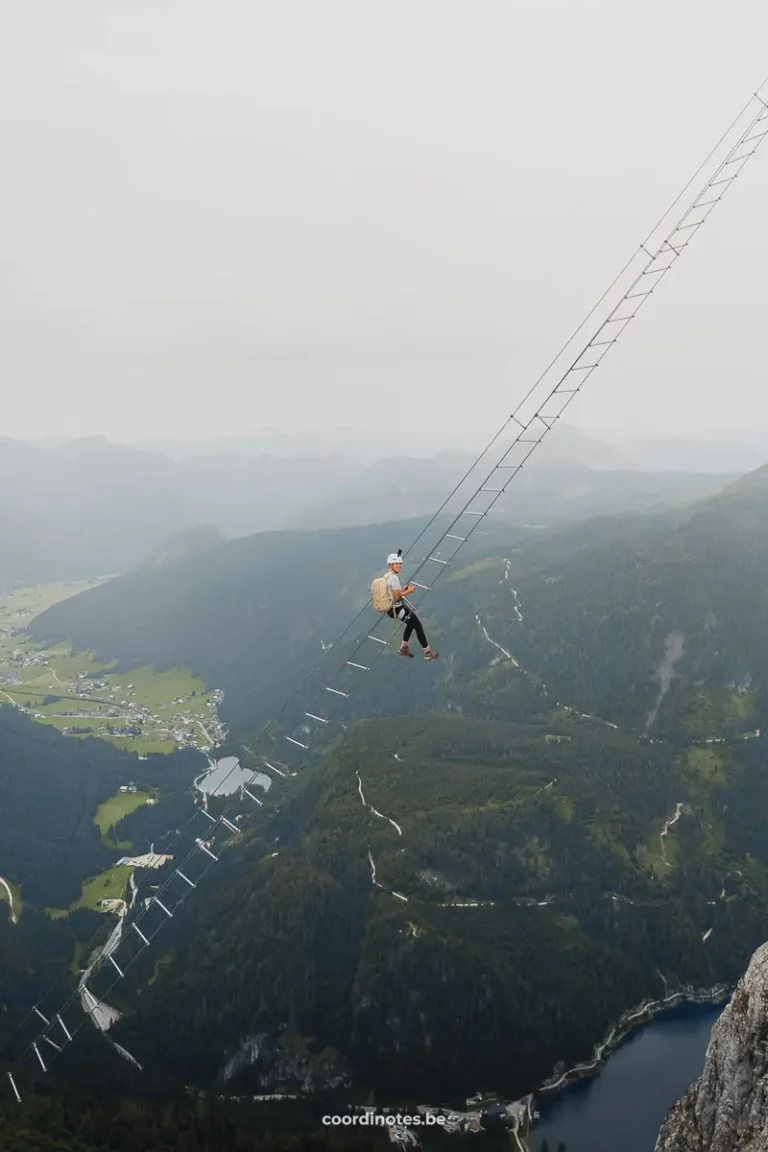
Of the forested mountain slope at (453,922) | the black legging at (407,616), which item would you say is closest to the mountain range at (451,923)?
the forested mountain slope at (453,922)

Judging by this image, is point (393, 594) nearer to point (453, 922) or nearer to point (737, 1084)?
point (737, 1084)

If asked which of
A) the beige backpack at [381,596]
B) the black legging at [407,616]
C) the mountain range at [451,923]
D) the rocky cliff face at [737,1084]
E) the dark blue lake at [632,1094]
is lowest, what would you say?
the dark blue lake at [632,1094]

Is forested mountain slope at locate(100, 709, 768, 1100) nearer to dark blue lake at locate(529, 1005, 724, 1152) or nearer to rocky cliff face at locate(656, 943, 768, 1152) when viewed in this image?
dark blue lake at locate(529, 1005, 724, 1152)

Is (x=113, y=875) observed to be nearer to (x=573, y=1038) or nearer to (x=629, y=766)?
(x=573, y=1038)

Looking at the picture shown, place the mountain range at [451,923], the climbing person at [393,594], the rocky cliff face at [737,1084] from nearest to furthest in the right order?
the climbing person at [393,594]
the rocky cliff face at [737,1084]
the mountain range at [451,923]

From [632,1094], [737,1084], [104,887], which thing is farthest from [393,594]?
[104,887]

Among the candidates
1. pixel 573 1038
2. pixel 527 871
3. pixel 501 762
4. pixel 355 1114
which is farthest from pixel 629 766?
pixel 355 1114

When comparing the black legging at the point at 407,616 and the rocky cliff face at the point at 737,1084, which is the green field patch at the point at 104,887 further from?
the black legging at the point at 407,616
